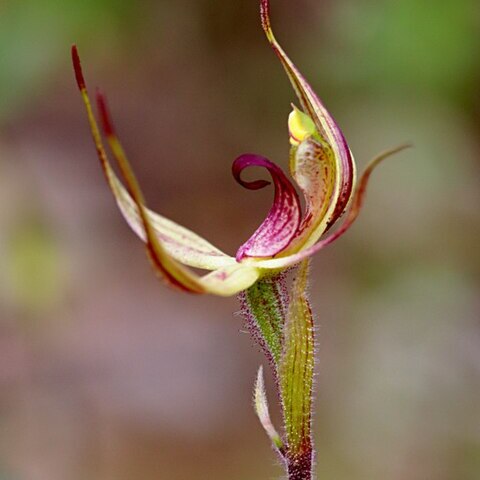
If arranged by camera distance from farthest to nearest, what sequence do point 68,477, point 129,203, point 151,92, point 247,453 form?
1. point 151,92
2. point 247,453
3. point 68,477
4. point 129,203

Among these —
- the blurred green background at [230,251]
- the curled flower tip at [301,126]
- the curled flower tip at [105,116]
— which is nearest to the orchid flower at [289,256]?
the curled flower tip at [301,126]

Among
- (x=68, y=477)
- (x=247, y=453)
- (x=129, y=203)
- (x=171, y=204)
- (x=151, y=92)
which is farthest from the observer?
(x=151, y=92)

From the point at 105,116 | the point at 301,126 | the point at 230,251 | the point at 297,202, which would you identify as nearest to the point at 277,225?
the point at 297,202

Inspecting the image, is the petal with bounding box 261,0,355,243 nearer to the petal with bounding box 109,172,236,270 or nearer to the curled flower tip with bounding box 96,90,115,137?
the petal with bounding box 109,172,236,270

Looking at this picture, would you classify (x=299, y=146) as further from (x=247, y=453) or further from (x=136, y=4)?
(x=136, y=4)

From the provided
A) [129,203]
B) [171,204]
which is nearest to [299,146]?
[129,203]

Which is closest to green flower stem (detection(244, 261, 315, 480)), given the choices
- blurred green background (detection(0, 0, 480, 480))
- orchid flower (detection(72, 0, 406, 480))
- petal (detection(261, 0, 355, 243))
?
orchid flower (detection(72, 0, 406, 480))
